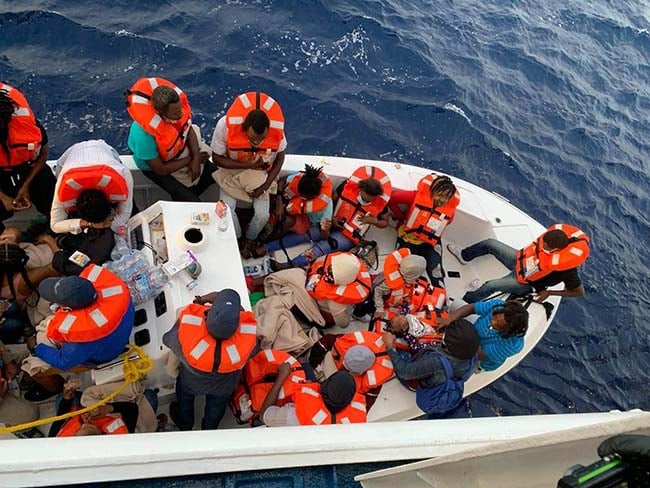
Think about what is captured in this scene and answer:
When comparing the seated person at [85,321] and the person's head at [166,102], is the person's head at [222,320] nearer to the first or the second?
the seated person at [85,321]

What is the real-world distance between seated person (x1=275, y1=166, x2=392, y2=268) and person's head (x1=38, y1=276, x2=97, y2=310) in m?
1.96

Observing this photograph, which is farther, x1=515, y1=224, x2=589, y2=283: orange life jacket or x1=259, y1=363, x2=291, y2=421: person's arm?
x1=515, y1=224, x2=589, y2=283: orange life jacket

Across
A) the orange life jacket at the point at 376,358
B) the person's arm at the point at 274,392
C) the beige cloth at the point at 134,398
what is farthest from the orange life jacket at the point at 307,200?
the beige cloth at the point at 134,398

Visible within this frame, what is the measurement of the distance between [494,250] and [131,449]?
12.1 ft

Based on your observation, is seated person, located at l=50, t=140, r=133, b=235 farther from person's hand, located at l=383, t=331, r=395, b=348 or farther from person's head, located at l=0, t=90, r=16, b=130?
person's hand, located at l=383, t=331, r=395, b=348

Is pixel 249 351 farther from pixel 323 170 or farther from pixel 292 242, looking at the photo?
pixel 323 170

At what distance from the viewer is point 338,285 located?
11.4 feet

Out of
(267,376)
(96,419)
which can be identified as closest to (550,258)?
(267,376)

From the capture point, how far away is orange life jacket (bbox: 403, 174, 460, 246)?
4.16 metres

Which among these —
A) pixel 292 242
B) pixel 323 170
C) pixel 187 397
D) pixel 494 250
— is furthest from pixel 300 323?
pixel 494 250

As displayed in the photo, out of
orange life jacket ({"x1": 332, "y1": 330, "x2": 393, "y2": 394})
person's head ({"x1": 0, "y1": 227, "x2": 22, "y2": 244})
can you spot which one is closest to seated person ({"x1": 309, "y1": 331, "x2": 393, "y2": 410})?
orange life jacket ({"x1": 332, "y1": 330, "x2": 393, "y2": 394})

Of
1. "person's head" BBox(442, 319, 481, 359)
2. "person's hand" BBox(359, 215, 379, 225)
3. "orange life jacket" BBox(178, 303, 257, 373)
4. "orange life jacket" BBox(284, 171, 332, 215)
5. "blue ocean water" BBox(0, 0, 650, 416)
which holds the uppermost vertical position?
"orange life jacket" BBox(178, 303, 257, 373)

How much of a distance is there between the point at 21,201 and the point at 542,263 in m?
4.05

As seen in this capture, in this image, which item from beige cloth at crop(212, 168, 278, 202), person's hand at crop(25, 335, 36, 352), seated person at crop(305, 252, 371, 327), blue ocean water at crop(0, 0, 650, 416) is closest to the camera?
person's hand at crop(25, 335, 36, 352)
